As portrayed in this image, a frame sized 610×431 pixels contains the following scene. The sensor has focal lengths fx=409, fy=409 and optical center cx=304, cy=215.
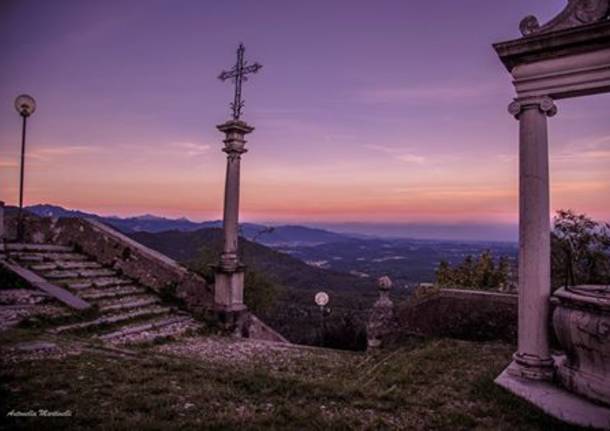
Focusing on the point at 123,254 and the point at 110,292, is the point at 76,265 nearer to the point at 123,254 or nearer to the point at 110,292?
the point at 123,254

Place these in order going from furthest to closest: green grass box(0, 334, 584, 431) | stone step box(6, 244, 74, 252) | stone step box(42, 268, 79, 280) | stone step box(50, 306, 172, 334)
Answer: stone step box(6, 244, 74, 252)
stone step box(42, 268, 79, 280)
stone step box(50, 306, 172, 334)
green grass box(0, 334, 584, 431)

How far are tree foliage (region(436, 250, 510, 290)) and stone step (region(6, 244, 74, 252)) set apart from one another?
9.62m

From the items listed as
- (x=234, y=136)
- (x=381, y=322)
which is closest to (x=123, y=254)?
(x=234, y=136)

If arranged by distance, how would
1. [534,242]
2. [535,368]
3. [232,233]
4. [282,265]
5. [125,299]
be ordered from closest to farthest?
[535,368] → [534,242] → [125,299] → [232,233] → [282,265]

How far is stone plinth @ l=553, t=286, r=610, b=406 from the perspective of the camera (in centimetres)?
378

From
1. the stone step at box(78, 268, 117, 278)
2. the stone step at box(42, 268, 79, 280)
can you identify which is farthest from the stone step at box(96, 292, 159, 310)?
the stone step at box(42, 268, 79, 280)

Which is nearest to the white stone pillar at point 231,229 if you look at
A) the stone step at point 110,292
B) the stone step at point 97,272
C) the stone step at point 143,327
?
the stone step at point 143,327

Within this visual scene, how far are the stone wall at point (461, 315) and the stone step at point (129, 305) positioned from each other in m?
5.39

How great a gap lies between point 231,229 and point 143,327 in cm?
269

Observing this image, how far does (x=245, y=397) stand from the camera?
3.96 metres

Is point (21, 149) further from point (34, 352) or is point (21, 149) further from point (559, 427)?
point (559, 427)

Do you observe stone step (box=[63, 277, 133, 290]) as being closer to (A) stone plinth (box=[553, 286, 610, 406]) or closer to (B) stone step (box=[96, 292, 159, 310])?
(B) stone step (box=[96, 292, 159, 310])

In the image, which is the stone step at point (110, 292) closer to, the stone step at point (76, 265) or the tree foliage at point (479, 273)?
the stone step at point (76, 265)

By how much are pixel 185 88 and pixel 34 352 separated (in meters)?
10.4
